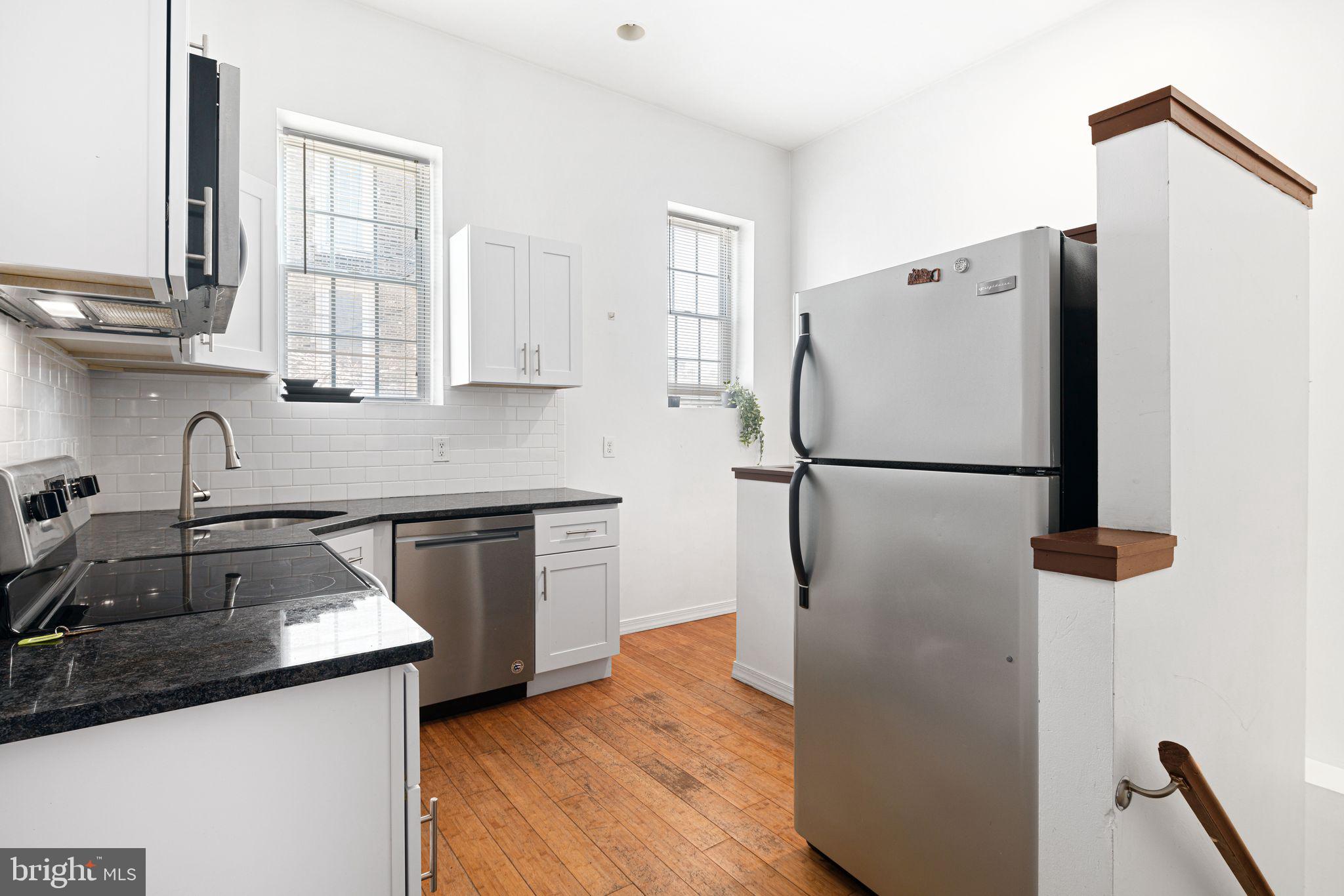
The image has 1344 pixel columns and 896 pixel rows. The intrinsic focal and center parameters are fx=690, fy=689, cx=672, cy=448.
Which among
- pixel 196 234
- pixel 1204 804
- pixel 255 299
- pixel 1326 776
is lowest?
pixel 1326 776

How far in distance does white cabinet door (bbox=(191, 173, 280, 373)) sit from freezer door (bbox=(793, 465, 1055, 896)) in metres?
2.10

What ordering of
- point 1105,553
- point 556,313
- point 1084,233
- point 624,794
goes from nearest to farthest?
point 1105,553, point 1084,233, point 624,794, point 556,313

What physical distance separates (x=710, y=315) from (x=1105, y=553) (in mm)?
3740

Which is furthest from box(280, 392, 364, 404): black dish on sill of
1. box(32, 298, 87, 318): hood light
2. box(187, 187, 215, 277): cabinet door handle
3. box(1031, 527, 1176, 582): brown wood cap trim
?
box(1031, 527, 1176, 582): brown wood cap trim

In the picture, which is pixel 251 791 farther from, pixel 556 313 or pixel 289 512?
pixel 556 313

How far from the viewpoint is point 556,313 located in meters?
3.47

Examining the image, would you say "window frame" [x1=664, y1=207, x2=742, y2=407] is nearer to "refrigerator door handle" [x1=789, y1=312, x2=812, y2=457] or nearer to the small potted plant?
Answer: the small potted plant

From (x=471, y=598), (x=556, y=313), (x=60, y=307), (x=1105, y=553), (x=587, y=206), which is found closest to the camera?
(x=1105, y=553)

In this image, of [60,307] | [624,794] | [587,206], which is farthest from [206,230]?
[587,206]

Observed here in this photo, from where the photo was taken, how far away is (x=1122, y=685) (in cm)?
125

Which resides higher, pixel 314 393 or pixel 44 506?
pixel 314 393

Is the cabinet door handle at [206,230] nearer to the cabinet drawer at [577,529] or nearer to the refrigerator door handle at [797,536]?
the refrigerator door handle at [797,536]

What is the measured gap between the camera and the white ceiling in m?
3.28

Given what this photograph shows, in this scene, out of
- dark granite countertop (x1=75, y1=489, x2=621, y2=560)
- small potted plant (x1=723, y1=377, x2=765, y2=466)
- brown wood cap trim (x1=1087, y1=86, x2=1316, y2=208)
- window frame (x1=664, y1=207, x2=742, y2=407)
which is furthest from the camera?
small potted plant (x1=723, y1=377, x2=765, y2=466)
